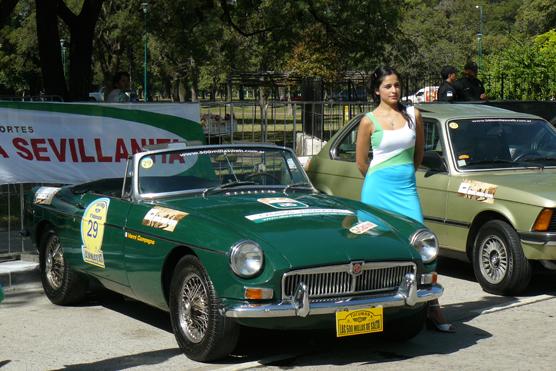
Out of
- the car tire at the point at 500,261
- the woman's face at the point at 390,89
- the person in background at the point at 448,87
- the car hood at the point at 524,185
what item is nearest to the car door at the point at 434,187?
the car hood at the point at 524,185

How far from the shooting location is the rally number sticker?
23.3 feet

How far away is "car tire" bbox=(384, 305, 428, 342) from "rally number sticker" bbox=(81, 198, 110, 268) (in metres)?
2.29

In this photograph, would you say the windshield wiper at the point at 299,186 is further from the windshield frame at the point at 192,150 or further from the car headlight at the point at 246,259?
the car headlight at the point at 246,259

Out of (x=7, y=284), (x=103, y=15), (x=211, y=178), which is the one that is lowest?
(x=7, y=284)

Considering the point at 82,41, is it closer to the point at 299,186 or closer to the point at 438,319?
the point at 299,186

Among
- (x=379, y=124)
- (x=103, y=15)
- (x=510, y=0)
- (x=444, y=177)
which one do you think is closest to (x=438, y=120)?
(x=444, y=177)

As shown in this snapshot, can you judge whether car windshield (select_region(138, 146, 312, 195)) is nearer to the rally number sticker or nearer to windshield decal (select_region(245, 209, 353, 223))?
the rally number sticker

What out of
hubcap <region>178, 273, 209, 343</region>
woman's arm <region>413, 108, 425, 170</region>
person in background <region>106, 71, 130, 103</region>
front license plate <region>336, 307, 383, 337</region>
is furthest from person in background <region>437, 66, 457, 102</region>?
hubcap <region>178, 273, 209, 343</region>

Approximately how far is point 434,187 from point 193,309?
12.2ft

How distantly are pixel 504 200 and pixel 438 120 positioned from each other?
1.39 m

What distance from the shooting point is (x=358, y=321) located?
5.75 metres

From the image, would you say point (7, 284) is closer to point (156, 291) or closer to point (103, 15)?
point (156, 291)

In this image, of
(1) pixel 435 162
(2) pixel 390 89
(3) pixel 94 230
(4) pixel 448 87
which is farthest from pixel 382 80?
(4) pixel 448 87

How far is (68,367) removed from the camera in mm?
6008
